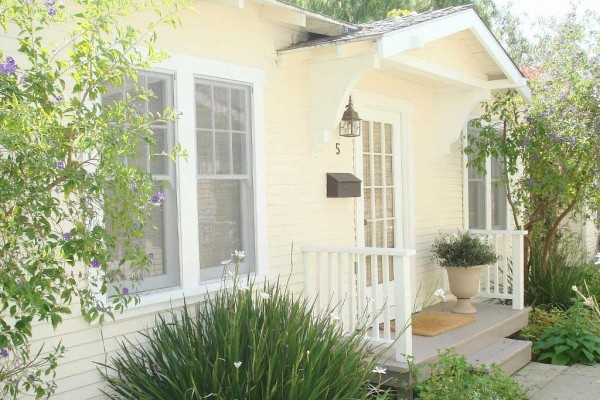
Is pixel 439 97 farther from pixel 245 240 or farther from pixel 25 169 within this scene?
pixel 25 169

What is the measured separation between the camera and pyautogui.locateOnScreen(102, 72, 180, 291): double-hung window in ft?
14.1

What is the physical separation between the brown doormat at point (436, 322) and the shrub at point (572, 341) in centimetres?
87

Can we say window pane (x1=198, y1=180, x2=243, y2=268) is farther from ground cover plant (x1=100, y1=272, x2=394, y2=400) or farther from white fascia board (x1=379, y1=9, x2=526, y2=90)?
white fascia board (x1=379, y1=9, x2=526, y2=90)

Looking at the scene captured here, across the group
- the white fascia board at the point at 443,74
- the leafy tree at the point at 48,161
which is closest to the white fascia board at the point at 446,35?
the white fascia board at the point at 443,74

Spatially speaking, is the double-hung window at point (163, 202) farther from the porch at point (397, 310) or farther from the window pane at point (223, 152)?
the porch at point (397, 310)

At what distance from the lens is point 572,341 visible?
652 centimetres

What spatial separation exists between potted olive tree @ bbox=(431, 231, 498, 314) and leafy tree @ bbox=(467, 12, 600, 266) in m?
1.27

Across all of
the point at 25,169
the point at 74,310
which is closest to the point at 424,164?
the point at 74,310

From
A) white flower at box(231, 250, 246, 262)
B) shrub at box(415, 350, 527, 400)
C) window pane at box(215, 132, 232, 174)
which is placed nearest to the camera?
white flower at box(231, 250, 246, 262)

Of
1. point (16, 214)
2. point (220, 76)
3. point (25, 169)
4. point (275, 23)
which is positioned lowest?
point (16, 214)

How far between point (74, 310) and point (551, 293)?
20.0 feet

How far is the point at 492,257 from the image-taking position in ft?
22.2

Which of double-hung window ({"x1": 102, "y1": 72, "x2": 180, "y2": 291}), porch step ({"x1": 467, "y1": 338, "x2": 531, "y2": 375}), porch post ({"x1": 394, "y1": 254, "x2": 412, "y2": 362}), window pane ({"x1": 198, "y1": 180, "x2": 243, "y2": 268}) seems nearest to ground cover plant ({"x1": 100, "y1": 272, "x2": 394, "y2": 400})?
double-hung window ({"x1": 102, "y1": 72, "x2": 180, "y2": 291})

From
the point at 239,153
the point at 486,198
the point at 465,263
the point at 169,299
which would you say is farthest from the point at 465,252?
the point at 169,299
